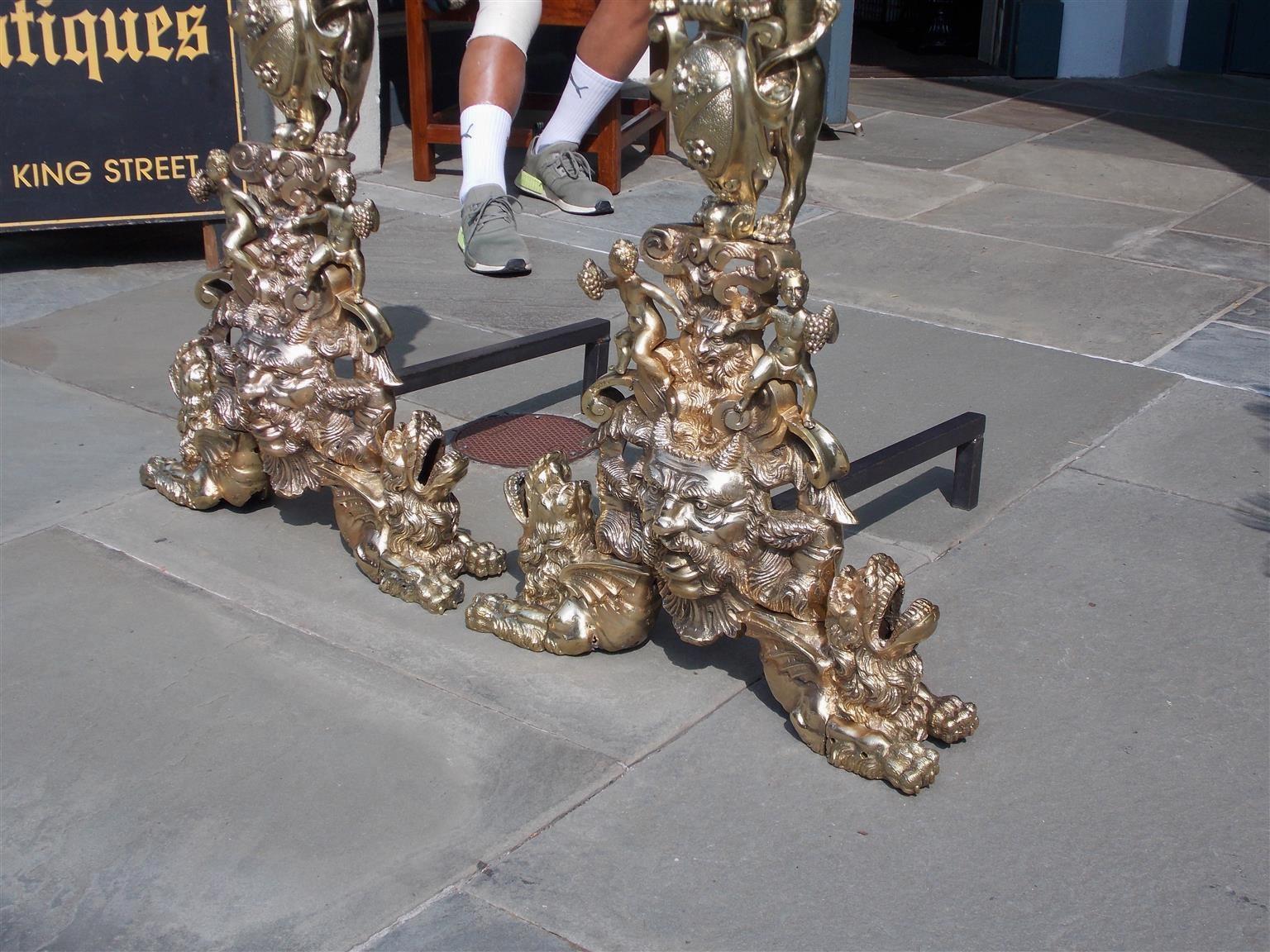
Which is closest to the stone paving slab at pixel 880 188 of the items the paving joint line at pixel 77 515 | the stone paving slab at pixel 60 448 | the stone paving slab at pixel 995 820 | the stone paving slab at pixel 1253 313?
the stone paving slab at pixel 1253 313

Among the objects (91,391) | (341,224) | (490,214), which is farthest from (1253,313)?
(91,391)

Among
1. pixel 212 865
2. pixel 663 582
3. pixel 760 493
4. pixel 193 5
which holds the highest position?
pixel 193 5

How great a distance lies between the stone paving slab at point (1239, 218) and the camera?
6.71m

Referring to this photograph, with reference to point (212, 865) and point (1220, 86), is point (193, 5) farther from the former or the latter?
point (1220, 86)

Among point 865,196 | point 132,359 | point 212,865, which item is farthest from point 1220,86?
point 212,865

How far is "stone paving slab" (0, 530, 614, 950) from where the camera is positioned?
2523mm

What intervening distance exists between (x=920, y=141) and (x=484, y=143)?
9.73 feet

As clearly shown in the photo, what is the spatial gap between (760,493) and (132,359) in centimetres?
298

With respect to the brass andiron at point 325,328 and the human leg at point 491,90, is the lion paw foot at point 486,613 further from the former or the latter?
the human leg at point 491,90

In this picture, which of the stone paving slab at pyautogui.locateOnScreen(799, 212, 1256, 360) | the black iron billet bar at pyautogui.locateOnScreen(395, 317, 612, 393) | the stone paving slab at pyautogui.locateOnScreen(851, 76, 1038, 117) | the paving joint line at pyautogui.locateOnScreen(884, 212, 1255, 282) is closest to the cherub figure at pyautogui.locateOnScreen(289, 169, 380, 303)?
the black iron billet bar at pyautogui.locateOnScreen(395, 317, 612, 393)

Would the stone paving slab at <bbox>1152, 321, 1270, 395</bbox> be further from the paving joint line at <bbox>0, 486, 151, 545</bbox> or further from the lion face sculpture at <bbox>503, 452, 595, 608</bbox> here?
the paving joint line at <bbox>0, 486, 151, 545</bbox>

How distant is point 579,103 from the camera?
22.8 feet

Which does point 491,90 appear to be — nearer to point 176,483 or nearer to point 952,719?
point 176,483

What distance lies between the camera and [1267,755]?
2971 mm
